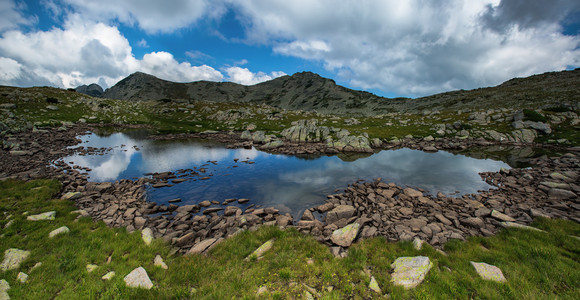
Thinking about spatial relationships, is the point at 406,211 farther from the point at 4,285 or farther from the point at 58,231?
the point at 58,231

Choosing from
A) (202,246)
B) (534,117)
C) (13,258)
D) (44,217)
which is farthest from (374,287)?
(534,117)

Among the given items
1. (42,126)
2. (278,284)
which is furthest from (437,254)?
(42,126)

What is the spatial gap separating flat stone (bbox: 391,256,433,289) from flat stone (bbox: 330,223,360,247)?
7.96 ft

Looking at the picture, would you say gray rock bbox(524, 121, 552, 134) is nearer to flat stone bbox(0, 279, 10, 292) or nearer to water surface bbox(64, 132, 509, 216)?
water surface bbox(64, 132, 509, 216)

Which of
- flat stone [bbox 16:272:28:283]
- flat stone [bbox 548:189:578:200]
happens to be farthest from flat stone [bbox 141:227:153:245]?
flat stone [bbox 548:189:578:200]

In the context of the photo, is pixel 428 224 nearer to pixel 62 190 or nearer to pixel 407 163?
pixel 407 163

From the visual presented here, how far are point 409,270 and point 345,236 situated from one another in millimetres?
3453

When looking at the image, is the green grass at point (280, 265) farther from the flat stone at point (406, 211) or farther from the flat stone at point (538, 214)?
the flat stone at point (406, 211)

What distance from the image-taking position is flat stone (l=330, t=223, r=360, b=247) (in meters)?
10.1

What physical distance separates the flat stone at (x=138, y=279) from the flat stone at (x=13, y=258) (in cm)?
455

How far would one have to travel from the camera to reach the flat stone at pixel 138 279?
6.92 m

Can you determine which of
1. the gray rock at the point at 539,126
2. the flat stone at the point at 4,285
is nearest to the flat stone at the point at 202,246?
the flat stone at the point at 4,285

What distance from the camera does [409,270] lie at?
7.45m

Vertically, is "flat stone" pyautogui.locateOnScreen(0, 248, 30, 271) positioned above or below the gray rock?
below
